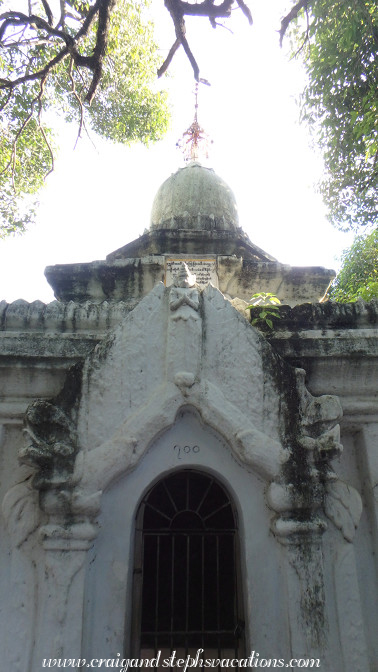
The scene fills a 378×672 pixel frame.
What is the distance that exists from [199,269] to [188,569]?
4.64 m

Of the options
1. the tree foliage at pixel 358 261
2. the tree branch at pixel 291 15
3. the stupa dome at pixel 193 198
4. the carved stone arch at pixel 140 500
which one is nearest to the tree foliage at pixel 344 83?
the tree branch at pixel 291 15

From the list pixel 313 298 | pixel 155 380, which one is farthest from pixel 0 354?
pixel 313 298

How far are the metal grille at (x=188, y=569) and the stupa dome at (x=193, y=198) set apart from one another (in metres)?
5.57

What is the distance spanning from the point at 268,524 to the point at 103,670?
1419mm

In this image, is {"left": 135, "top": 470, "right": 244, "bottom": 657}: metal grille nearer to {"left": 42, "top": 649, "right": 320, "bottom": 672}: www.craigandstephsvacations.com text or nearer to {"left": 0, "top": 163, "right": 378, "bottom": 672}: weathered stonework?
{"left": 42, "top": 649, "right": 320, "bottom": 672}: www.craigandstephsvacations.com text

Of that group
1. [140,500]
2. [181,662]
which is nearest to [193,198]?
[140,500]

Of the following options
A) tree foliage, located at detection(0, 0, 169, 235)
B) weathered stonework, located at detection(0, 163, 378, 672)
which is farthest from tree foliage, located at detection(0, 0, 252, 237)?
weathered stonework, located at detection(0, 163, 378, 672)

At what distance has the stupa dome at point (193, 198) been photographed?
28.3 feet

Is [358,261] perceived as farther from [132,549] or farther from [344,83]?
[132,549]

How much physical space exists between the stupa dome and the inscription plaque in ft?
4.11

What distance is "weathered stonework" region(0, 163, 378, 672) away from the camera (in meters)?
3.07

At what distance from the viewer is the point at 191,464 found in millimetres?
3434

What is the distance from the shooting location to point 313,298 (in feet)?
23.7

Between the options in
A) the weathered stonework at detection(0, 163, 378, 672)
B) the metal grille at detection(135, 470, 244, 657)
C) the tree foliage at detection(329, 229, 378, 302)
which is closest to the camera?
the weathered stonework at detection(0, 163, 378, 672)
